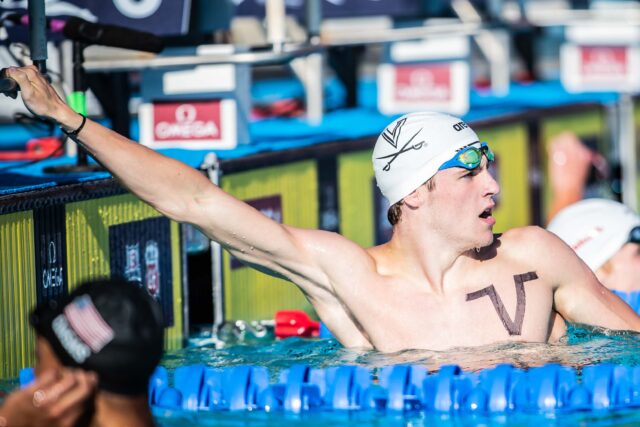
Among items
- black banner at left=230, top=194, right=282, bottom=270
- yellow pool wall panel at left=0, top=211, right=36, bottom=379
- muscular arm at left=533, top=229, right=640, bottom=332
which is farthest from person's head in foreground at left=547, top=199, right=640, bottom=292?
yellow pool wall panel at left=0, top=211, right=36, bottom=379

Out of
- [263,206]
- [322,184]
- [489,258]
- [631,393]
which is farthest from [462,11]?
[631,393]

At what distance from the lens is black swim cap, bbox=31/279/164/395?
2803mm

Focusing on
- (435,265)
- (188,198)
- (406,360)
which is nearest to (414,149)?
(435,265)

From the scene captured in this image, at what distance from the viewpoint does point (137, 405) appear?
2938 millimetres

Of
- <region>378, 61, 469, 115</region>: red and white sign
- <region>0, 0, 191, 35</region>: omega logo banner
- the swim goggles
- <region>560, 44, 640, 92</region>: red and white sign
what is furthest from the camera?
<region>560, 44, 640, 92</region>: red and white sign

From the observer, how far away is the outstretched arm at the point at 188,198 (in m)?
4.17

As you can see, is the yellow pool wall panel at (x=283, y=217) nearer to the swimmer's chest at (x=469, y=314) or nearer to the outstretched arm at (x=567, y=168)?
the swimmer's chest at (x=469, y=314)

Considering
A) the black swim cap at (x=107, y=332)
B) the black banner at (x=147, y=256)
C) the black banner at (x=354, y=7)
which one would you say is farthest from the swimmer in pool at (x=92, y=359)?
the black banner at (x=354, y=7)

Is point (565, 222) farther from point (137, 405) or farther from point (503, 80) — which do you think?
point (503, 80)

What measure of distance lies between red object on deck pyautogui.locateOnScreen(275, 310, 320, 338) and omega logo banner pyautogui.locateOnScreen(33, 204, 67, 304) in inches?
43.8

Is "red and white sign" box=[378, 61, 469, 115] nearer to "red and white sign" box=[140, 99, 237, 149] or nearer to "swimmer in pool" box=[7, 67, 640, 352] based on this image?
"red and white sign" box=[140, 99, 237, 149]

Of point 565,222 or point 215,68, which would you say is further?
point 215,68

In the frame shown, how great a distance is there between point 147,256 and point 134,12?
1.66 metres

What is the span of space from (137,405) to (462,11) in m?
8.51
